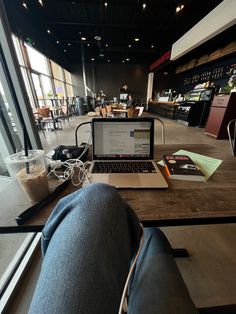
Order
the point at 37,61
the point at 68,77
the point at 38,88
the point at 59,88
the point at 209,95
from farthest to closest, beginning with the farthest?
the point at 68,77 → the point at 59,88 → the point at 38,88 → the point at 37,61 → the point at 209,95

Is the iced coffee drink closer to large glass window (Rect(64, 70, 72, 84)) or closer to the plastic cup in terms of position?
the plastic cup

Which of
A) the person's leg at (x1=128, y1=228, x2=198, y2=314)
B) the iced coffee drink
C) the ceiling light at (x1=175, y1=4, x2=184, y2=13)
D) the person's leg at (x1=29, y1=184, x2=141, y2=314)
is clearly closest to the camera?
the person's leg at (x1=29, y1=184, x2=141, y2=314)

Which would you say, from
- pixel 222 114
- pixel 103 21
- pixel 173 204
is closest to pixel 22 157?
pixel 173 204

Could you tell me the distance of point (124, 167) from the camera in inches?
36.6

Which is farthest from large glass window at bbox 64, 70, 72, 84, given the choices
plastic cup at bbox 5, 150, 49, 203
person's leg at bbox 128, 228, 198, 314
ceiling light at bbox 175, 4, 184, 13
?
person's leg at bbox 128, 228, 198, 314

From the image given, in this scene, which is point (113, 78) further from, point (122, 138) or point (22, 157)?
point (22, 157)

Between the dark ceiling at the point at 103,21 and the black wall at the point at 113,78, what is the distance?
310 cm

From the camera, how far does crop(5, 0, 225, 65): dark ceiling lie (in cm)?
491

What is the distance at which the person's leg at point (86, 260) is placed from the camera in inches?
9.5

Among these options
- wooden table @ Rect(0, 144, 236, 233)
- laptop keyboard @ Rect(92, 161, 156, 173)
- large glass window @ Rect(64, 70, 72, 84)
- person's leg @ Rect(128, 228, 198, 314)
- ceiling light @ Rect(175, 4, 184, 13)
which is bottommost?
person's leg @ Rect(128, 228, 198, 314)

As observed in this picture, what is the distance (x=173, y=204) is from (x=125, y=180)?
10.2 inches

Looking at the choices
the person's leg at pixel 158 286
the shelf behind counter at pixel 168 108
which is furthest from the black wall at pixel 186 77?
the person's leg at pixel 158 286

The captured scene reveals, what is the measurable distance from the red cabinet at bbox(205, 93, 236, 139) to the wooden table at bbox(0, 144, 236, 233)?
13.1ft

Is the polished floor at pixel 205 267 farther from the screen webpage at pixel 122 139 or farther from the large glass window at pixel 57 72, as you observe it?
the large glass window at pixel 57 72
